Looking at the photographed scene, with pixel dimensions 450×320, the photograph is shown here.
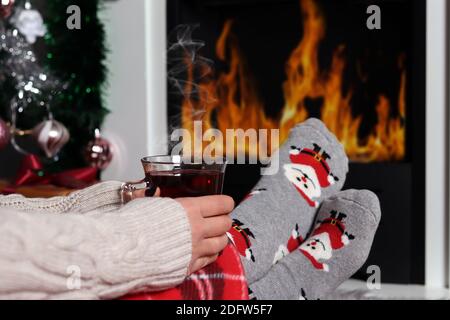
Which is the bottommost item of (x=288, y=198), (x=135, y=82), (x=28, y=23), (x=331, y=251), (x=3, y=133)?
(x=331, y=251)

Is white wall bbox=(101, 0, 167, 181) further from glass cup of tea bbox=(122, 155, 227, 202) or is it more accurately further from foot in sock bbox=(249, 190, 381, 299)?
glass cup of tea bbox=(122, 155, 227, 202)

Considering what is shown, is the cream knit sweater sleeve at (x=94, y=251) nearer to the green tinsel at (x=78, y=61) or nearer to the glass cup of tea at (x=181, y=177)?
the glass cup of tea at (x=181, y=177)

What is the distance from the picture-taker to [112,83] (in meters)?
2.55

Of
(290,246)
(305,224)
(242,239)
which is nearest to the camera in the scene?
(242,239)

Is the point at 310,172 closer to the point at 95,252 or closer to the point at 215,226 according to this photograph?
the point at 215,226

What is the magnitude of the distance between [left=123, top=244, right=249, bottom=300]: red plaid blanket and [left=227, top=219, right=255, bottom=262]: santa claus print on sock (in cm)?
19

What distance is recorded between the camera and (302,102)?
2.41m

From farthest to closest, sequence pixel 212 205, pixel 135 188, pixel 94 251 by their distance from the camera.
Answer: pixel 135 188 → pixel 212 205 → pixel 94 251

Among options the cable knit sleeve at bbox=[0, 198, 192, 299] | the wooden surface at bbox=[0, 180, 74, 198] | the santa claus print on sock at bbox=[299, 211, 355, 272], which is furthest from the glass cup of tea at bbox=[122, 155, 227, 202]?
the wooden surface at bbox=[0, 180, 74, 198]

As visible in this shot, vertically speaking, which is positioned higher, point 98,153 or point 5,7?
point 5,7

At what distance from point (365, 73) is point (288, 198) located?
3.69ft

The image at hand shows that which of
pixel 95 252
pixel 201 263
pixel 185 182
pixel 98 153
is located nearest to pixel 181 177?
pixel 185 182
